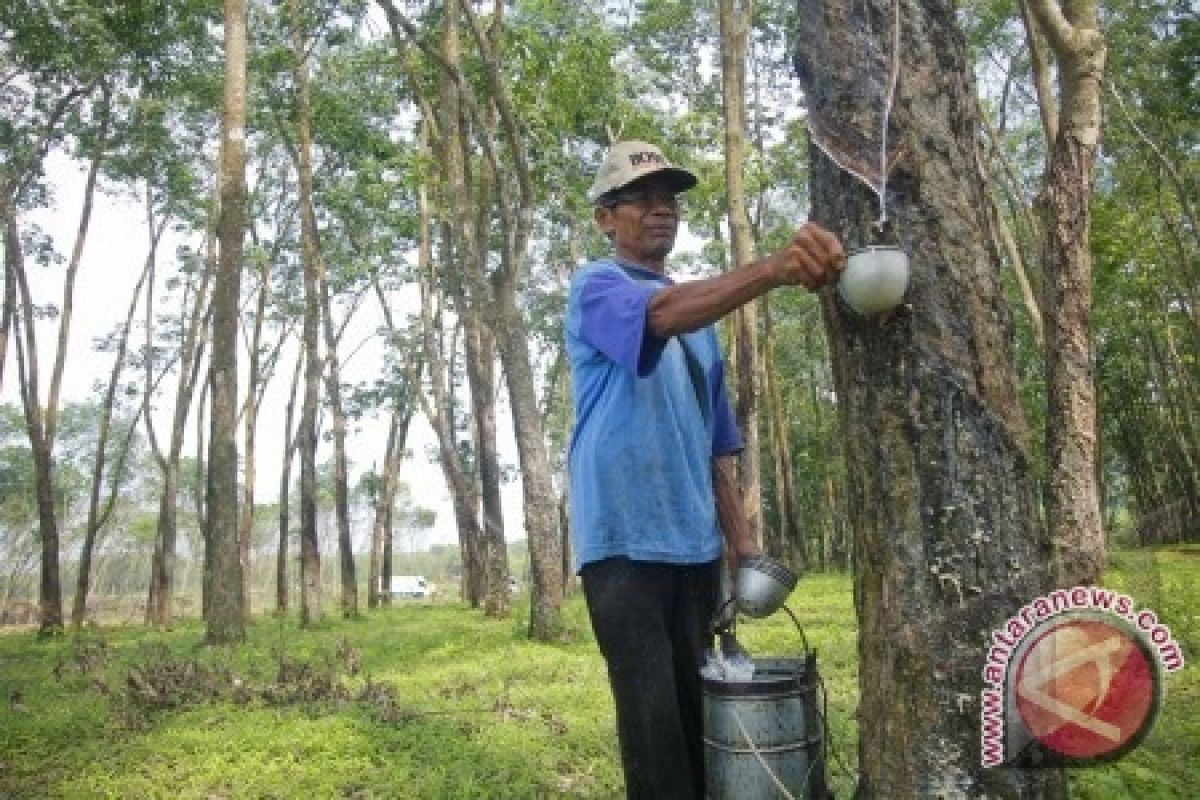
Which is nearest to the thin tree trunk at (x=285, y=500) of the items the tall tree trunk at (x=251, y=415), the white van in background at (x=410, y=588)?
the tall tree trunk at (x=251, y=415)

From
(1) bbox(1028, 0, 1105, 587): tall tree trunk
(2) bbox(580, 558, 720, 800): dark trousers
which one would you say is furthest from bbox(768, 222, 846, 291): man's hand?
(1) bbox(1028, 0, 1105, 587): tall tree trunk

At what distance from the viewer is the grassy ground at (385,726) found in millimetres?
4098

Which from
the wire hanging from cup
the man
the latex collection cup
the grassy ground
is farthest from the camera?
the grassy ground

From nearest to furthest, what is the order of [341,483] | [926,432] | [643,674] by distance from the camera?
1. [926,432]
2. [643,674]
3. [341,483]

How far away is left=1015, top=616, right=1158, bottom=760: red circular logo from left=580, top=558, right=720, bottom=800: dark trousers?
0.99 metres

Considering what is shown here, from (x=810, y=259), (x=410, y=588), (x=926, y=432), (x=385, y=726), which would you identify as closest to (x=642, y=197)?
(x=810, y=259)

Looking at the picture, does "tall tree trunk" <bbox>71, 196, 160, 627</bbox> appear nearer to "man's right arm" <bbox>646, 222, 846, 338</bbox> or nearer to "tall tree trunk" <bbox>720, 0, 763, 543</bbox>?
"tall tree trunk" <bbox>720, 0, 763, 543</bbox>

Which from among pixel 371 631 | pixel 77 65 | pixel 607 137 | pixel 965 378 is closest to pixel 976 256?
pixel 965 378

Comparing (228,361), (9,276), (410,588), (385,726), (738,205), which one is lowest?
(410,588)

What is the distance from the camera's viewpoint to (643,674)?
2.29 metres

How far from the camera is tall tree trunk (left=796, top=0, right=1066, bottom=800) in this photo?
1.77 meters

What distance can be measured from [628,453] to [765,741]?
77cm

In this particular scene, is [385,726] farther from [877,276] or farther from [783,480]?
[783,480]

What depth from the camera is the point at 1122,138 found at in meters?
16.5
